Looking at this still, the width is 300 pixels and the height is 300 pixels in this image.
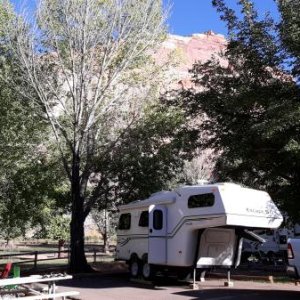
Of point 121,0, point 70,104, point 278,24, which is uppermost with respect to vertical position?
point 121,0

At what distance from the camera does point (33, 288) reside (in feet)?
38.8

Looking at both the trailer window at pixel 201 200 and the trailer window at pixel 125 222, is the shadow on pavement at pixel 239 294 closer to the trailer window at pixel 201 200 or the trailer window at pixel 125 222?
the trailer window at pixel 201 200

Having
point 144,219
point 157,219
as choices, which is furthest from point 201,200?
point 144,219

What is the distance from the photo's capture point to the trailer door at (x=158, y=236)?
1523cm

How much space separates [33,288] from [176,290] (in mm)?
4179

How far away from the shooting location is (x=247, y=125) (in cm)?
1767

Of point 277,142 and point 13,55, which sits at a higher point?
point 13,55

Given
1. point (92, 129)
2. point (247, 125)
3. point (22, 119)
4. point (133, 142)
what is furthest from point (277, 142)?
point (22, 119)

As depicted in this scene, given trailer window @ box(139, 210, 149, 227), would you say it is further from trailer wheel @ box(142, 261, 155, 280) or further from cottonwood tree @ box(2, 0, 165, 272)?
cottonwood tree @ box(2, 0, 165, 272)

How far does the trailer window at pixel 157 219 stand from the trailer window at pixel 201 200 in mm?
1286

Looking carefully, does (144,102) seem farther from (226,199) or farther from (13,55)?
(226,199)

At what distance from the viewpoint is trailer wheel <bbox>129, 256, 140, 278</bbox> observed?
16672 millimetres

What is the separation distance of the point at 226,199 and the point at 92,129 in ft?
30.6

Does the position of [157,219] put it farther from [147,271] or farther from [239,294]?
[239,294]
